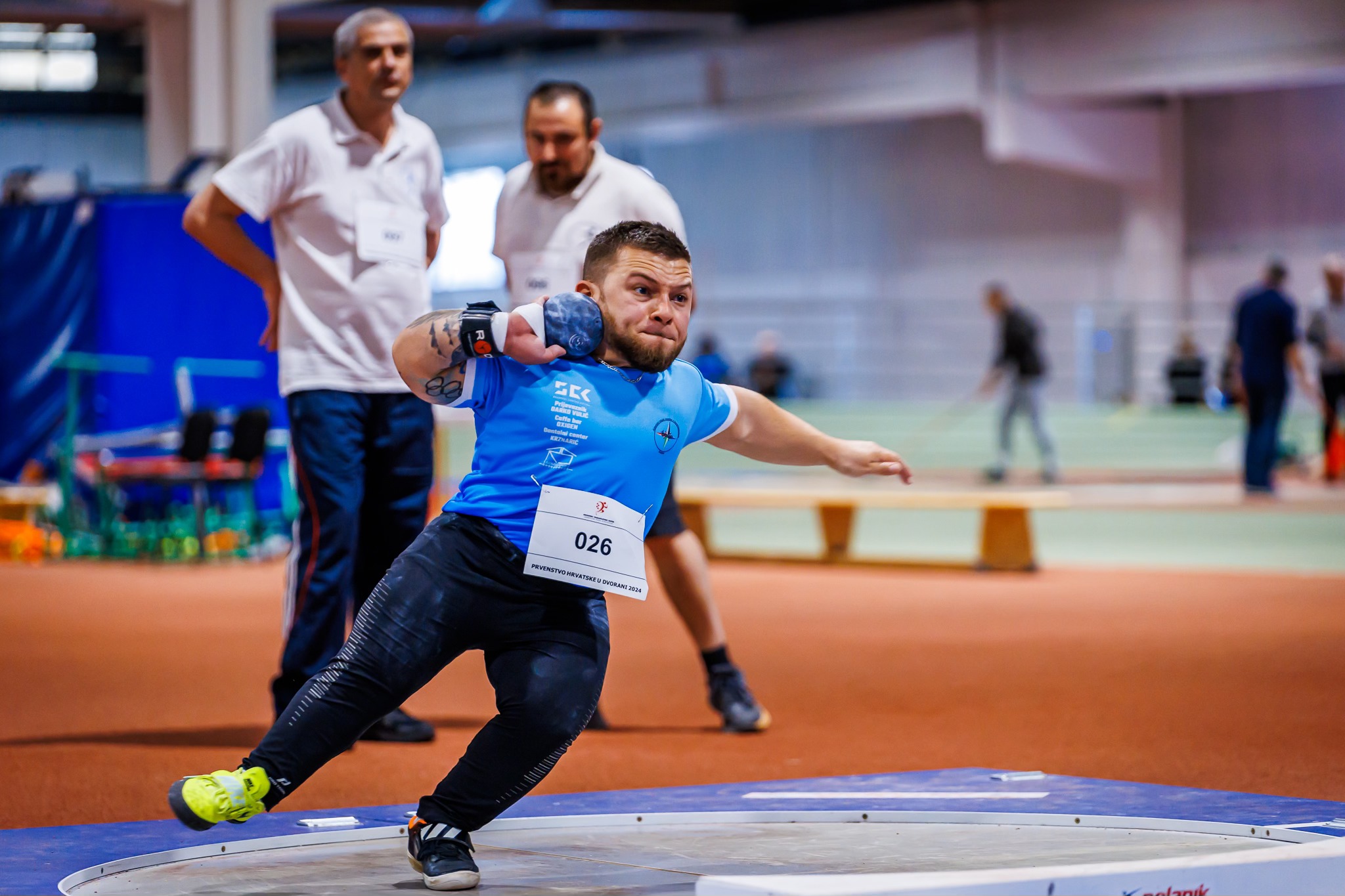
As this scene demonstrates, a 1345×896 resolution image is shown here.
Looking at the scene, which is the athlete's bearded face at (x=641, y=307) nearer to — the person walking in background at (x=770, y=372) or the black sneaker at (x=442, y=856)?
the black sneaker at (x=442, y=856)

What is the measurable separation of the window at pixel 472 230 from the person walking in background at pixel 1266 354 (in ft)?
54.0

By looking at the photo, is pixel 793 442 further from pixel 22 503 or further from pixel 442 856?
pixel 22 503

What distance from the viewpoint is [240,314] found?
39.4ft

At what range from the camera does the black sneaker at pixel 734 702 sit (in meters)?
4.48

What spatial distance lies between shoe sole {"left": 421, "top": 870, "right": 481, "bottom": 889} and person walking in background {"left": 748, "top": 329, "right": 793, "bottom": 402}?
685 inches

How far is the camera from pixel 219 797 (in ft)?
8.07

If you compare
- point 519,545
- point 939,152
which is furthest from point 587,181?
point 939,152

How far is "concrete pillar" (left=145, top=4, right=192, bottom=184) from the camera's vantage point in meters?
13.4

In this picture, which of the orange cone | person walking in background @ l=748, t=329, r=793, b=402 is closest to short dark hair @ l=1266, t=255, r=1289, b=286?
the orange cone

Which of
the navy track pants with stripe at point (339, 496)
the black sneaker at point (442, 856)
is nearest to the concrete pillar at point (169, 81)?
the navy track pants with stripe at point (339, 496)

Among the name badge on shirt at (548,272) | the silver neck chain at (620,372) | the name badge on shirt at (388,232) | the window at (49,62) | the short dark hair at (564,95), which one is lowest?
the silver neck chain at (620,372)

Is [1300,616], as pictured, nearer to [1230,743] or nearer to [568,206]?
[1230,743]

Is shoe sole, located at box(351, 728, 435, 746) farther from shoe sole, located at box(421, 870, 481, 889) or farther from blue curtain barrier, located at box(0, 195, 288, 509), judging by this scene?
blue curtain barrier, located at box(0, 195, 288, 509)

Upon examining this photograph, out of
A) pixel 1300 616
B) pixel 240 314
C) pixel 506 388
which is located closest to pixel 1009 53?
pixel 240 314
